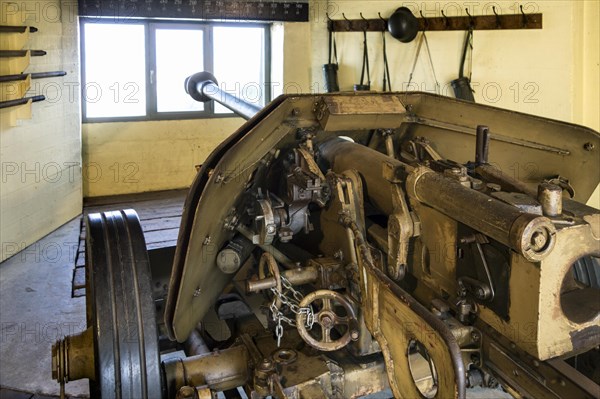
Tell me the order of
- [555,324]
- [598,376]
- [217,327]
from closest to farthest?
[555,324] → [598,376] → [217,327]

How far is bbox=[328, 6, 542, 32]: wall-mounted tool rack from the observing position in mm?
5363

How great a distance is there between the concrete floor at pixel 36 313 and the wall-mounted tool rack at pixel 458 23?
10.7 ft

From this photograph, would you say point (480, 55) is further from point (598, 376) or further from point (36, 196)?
point (598, 376)

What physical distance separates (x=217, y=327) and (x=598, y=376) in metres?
1.65

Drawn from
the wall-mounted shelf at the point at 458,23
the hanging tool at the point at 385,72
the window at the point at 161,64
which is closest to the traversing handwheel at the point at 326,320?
the window at the point at 161,64

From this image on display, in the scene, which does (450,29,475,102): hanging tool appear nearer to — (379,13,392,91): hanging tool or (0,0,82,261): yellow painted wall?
(379,13,392,91): hanging tool

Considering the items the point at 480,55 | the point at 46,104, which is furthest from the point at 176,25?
the point at 480,55

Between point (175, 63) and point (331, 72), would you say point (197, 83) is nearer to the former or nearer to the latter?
point (175, 63)

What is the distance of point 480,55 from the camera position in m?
5.60

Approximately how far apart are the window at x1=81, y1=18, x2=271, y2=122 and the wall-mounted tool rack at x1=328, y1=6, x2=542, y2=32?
839 mm

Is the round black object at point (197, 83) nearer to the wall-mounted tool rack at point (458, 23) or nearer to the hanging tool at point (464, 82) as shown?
the wall-mounted tool rack at point (458, 23)

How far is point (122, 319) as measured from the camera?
1835 millimetres

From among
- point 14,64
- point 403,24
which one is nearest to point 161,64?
point 14,64

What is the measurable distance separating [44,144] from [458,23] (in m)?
3.85
